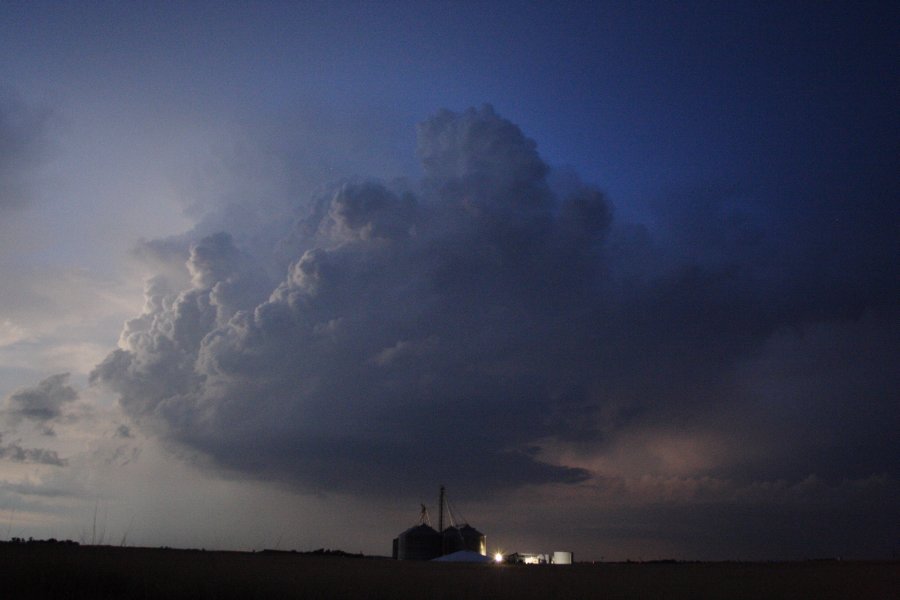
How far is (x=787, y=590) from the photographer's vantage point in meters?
54.0

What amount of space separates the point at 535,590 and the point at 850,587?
3091 centimetres

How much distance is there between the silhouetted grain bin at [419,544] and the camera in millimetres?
118312

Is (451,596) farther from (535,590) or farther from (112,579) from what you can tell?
(112,579)

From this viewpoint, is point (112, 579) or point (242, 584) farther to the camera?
point (242, 584)

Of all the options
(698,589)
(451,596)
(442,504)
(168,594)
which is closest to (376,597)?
(451,596)

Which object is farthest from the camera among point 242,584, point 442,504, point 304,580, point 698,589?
point 442,504

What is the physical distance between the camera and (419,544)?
119 meters

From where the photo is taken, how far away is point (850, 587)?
60.1 metres

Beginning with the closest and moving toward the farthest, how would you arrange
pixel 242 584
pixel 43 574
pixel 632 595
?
pixel 43 574
pixel 242 584
pixel 632 595

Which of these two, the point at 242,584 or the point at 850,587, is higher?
the point at 242,584

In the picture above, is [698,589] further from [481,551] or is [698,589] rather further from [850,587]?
[481,551]

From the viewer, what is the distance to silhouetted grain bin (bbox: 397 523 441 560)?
388ft

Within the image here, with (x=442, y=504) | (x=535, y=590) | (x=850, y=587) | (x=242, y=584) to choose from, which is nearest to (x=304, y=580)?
(x=242, y=584)

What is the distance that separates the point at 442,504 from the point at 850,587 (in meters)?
82.1
